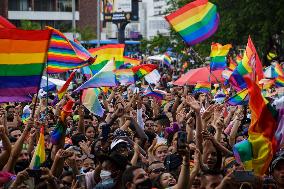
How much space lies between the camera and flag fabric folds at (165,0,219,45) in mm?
16562

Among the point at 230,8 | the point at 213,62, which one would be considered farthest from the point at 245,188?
the point at 230,8

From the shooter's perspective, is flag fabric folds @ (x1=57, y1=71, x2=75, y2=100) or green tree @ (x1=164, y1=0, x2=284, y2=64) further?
green tree @ (x1=164, y1=0, x2=284, y2=64)

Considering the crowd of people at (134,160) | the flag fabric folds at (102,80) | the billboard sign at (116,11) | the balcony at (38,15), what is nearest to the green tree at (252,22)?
the billboard sign at (116,11)

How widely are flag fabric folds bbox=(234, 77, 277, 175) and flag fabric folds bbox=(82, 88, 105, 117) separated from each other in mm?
6257

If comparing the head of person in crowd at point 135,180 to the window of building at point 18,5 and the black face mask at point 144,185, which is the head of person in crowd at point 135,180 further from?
the window of building at point 18,5

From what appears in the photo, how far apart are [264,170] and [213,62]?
424 inches

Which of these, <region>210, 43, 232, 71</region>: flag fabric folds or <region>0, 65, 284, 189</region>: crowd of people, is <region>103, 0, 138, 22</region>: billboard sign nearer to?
<region>210, 43, 232, 71</region>: flag fabric folds

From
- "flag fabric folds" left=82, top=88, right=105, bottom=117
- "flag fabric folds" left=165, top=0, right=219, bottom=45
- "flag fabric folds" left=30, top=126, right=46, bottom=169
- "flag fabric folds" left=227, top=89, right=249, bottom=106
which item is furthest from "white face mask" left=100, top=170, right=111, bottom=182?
"flag fabric folds" left=165, top=0, right=219, bottom=45

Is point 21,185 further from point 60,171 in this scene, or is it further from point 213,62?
point 213,62

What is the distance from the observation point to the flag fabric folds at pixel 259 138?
326 inches

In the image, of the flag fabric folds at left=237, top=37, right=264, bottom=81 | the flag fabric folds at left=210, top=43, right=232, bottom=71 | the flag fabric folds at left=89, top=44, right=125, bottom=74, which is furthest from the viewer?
the flag fabric folds at left=210, top=43, right=232, bottom=71

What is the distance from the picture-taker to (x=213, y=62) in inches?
747

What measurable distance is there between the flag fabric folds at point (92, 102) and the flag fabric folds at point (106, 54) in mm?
3356

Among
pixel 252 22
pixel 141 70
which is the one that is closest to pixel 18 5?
pixel 252 22
